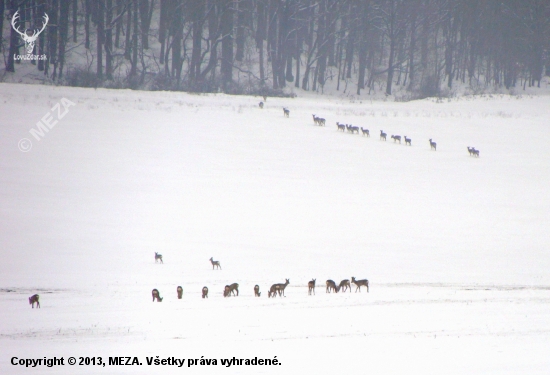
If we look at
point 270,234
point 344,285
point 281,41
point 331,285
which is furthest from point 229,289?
point 281,41

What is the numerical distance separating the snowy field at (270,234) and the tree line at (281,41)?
576 inches

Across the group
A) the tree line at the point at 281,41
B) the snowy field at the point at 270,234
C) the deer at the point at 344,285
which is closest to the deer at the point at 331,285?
the deer at the point at 344,285

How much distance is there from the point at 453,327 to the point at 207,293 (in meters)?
5.22

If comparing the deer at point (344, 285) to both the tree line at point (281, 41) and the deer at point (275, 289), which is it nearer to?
the deer at point (275, 289)

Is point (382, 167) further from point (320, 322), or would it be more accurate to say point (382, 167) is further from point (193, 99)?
point (320, 322)

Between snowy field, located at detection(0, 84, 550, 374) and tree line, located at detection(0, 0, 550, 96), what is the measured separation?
48.0 ft

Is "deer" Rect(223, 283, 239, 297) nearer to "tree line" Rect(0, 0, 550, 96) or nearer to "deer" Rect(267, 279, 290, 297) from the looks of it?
"deer" Rect(267, 279, 290, 297)

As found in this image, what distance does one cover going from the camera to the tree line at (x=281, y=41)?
58.5 meters

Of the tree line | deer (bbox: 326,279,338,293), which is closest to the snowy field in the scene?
deer (bbox: 326,279,338,293)

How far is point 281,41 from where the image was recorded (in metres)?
65.2

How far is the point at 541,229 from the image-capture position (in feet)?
77.6

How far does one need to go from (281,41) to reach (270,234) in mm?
46555

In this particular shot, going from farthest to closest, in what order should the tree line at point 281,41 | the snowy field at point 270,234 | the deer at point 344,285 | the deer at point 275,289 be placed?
1. the tree line at point 281,41
2. the deer at point 344,285
3. the deer at point 275,289
4. the snowy field at point 270,234

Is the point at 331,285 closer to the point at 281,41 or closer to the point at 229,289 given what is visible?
the point at 229,289
